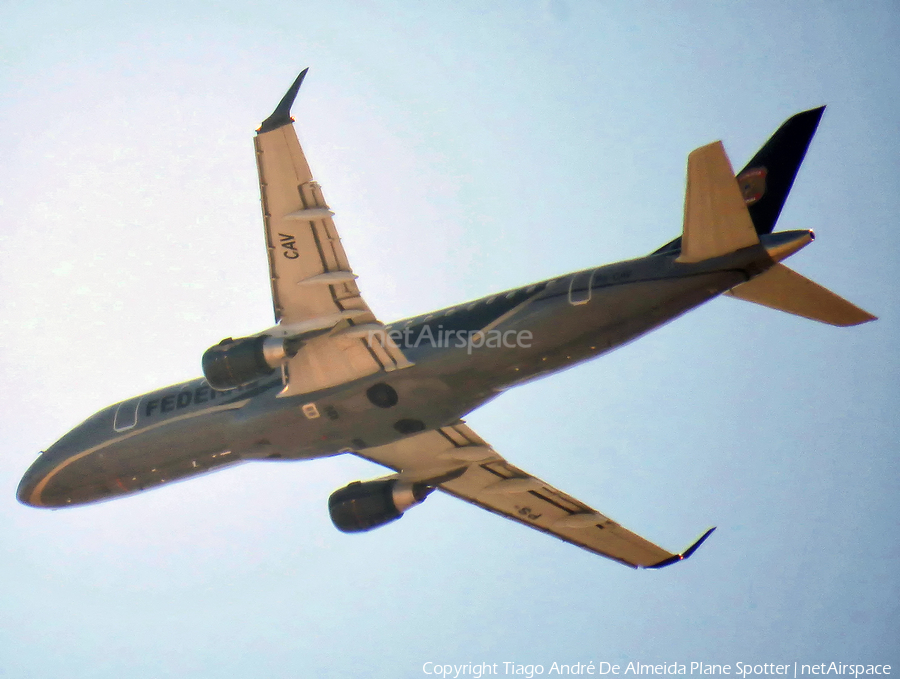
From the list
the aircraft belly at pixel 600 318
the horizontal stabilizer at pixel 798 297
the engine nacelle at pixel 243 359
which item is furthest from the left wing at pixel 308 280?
the horizontal stabilizer at pixel 798 297

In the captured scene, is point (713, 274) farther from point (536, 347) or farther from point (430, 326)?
point (430, 326)

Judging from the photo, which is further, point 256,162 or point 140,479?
point 140,479

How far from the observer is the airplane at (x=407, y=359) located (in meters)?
21.5

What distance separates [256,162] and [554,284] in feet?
23.6

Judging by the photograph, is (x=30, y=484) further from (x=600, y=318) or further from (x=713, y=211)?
(x=713, y=211)

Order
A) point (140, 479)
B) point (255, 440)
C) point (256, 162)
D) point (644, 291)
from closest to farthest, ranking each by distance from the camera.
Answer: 1. point (256, 162)
2. point (644, 291)
3. point (255, 440)
4. point (140, 479)

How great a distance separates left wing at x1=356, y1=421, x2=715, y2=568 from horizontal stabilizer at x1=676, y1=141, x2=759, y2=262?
942 centimetres

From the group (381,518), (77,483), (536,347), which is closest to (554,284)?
(536,347)

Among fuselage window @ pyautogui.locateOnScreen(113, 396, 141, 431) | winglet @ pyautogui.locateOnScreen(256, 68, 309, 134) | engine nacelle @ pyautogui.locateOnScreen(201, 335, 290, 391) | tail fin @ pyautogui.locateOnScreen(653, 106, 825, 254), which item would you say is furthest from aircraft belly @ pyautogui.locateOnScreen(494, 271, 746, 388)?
fuselage window @ pyautogui.locateOnScreen(113, 396, 141, 431)

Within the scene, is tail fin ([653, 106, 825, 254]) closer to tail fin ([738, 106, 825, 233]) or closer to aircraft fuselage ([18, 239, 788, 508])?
tail fin ([738, 106, 825, 233])

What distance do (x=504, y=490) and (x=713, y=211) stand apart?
12.0 m

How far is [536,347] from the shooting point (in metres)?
23.9

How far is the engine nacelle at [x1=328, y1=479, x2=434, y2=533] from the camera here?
2933 centimetres

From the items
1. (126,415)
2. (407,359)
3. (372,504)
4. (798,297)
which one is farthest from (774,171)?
(126,415)
